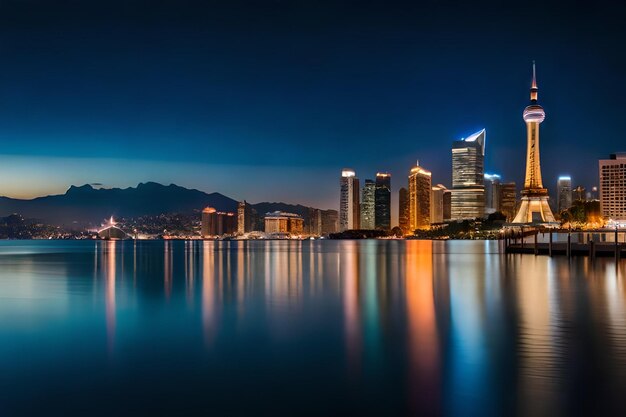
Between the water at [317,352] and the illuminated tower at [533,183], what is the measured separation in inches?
4378

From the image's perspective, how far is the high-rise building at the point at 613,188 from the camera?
528 ft

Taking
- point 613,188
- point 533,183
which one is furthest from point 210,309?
point 613,188

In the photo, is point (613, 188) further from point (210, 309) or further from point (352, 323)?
point (352, 323)

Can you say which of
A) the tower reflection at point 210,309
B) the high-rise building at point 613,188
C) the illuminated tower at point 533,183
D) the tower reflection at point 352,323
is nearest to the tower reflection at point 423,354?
the tower reflection at point 352,323

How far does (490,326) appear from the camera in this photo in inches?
666

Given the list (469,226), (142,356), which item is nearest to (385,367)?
(142,356)

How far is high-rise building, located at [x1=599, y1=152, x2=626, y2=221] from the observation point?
528 ft

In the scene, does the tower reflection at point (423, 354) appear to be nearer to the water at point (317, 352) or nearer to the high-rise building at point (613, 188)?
the water at point (317, 352)

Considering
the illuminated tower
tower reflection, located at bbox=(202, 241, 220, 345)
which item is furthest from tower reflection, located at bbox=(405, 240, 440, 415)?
the illuminated tower

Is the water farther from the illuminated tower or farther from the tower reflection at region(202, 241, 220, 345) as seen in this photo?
the illuminated tower

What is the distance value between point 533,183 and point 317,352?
129m

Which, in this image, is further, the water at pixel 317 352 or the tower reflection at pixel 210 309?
the tower reflection at pixel 210 309

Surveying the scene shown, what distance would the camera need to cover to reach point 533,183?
132250 millimetres

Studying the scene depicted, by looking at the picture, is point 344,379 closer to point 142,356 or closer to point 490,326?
point 142,356
